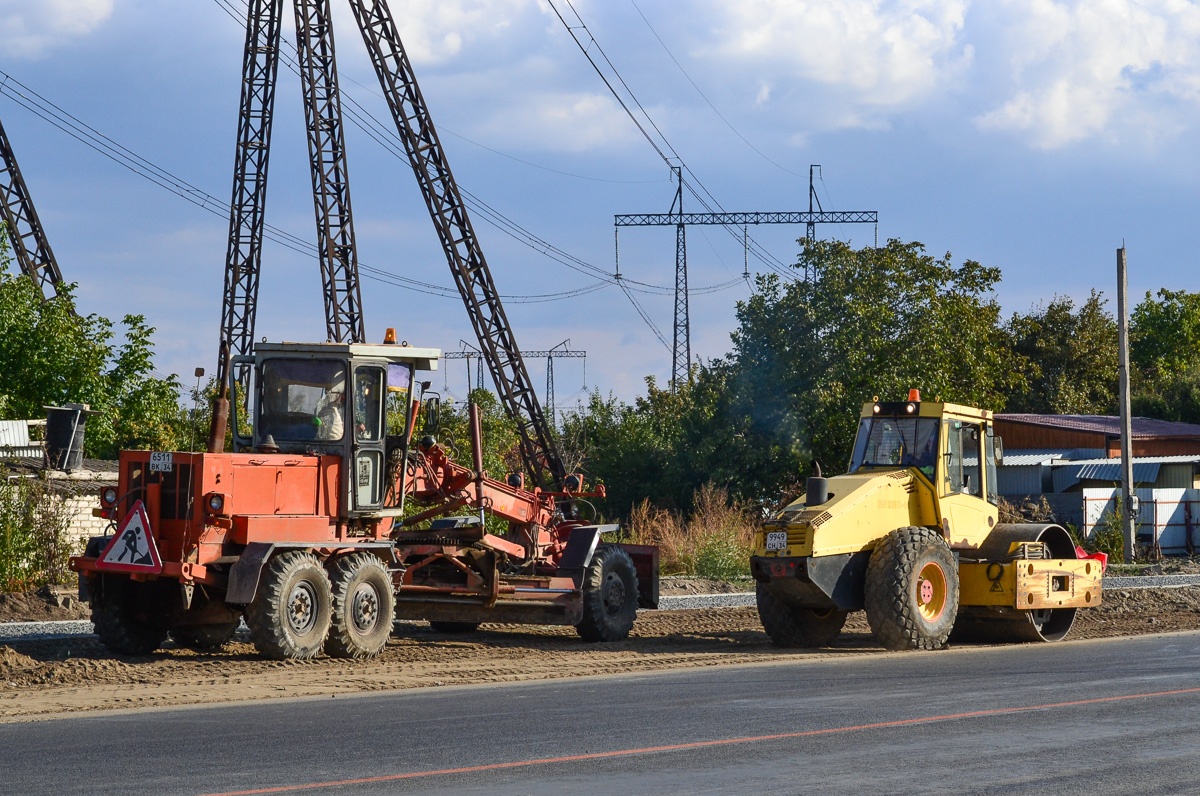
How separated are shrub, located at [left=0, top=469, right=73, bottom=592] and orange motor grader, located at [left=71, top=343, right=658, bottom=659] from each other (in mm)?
6047

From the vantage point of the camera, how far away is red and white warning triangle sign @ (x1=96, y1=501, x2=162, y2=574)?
13.4 m

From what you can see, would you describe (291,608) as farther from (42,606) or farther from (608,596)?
(42,606)

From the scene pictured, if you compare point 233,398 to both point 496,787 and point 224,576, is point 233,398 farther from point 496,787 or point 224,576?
point 496,787

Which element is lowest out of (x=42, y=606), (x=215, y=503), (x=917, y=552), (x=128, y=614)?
(x=42, y=606)

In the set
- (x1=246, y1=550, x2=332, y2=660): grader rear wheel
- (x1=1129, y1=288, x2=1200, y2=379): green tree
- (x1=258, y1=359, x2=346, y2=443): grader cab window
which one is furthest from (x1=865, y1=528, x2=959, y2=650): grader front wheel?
(x1=1129, y1=288, x2=1200, y2=379): green tree

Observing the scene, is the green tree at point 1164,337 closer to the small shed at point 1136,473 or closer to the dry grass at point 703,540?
the small shed at point 1136,473

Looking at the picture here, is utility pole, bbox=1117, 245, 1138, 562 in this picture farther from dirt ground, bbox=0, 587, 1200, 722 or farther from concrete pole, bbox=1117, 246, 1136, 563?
dirt ground, bbox=0, 587, 1200, 722

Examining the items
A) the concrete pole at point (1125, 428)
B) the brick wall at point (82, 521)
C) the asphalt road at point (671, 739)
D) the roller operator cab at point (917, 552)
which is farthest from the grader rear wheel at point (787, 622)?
the concrete pole at point (1125, 428)

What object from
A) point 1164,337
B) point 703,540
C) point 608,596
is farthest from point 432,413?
point 1164,337

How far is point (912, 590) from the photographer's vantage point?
14.8 meters

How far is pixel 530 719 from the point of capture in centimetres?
1023

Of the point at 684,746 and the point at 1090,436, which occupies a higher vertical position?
the point at 1090,436

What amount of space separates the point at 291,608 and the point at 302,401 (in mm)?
2455

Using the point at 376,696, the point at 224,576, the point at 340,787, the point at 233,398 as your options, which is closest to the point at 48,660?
the point at 224,576
